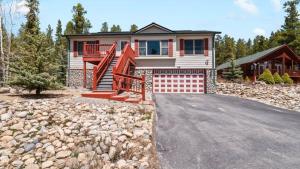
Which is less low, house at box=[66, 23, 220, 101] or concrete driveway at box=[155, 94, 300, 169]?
house at box=[66, 23, 220, 101]

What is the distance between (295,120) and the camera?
39.6 ft

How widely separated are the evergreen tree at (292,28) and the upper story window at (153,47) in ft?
112

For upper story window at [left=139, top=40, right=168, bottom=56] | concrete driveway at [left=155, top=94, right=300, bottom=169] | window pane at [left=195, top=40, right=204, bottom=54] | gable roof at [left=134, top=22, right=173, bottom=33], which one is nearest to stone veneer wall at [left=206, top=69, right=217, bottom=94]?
window pane at [left=195, top=40, right=204, bottom=54]

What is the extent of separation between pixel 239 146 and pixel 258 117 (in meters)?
5.20

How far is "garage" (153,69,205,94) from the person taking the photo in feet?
74.4

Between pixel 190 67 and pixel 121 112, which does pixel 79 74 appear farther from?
pixel 121 112

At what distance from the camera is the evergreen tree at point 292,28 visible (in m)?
47.2

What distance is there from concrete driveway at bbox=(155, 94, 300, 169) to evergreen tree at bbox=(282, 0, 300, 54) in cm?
4140

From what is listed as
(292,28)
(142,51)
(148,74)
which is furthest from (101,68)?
(292,28)

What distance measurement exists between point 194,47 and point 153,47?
3.79 metres

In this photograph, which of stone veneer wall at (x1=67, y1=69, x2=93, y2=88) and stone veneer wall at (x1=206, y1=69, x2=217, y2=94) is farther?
stone veneer wall at (x1=67, y1=69, x2=93, y2=88)

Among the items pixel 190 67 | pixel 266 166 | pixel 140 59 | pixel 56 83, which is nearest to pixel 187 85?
pixel 190 67

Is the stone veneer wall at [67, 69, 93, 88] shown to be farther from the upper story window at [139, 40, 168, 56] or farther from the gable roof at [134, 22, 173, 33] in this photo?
the gable roof at [134, 22, 173, 33]

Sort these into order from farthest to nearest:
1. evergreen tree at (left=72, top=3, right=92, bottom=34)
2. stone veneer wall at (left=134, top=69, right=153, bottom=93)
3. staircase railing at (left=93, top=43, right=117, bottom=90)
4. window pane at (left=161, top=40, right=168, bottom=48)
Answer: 1. evergreen tree at (left=72, top=3, right=92, bottom=34)
2. window pane at (left=161, top=40, right=168, bottom=48)
3. stone veneer wall at (left=134, top=69, right=153, bottom=93)
4. staircase railing at (left=93, top=43, right=117, bottom=90)
